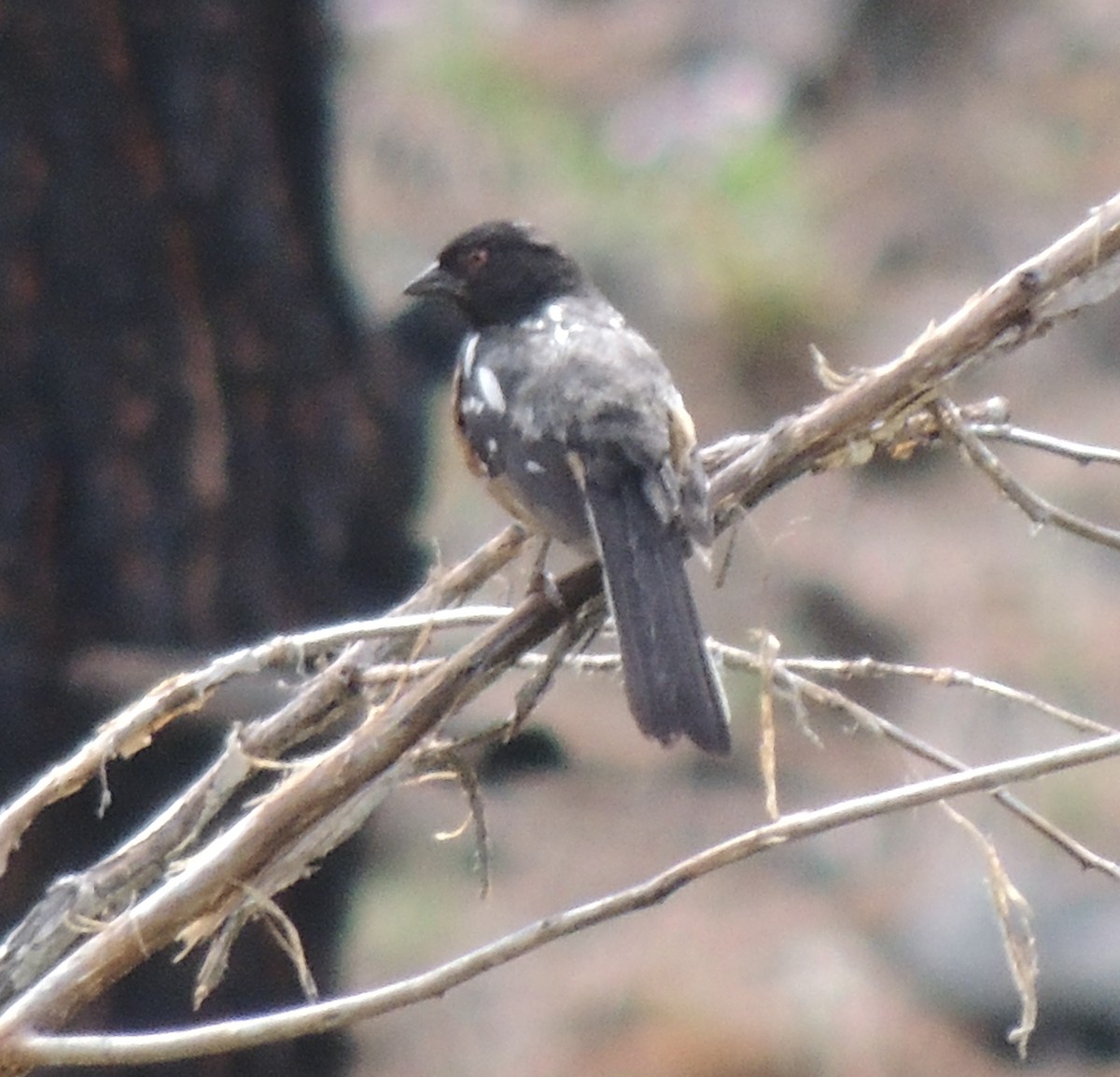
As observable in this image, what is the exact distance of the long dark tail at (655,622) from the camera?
220cm

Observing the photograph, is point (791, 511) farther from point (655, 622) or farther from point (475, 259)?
point (655, 622)

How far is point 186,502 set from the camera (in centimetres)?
405

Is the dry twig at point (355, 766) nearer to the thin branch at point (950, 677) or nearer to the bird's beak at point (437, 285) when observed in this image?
the thin branch at point (950, 677)

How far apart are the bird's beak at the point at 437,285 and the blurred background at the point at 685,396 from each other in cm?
72

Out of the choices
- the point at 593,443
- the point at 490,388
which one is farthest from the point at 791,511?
the point at 593,443

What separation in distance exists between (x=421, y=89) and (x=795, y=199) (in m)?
1.96

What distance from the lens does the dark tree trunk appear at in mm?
3918

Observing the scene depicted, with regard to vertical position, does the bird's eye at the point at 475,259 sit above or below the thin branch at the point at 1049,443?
above

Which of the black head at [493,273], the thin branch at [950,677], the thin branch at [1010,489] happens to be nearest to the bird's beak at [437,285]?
the black head at [493,273]

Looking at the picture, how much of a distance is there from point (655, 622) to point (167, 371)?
6.52 feet

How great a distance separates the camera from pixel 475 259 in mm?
3480

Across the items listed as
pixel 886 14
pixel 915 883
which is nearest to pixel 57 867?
pixel 915 883

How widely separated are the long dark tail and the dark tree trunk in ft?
5.41

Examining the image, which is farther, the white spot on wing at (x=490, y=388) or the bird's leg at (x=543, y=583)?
the white spot on wing at (x=490, y=388)
